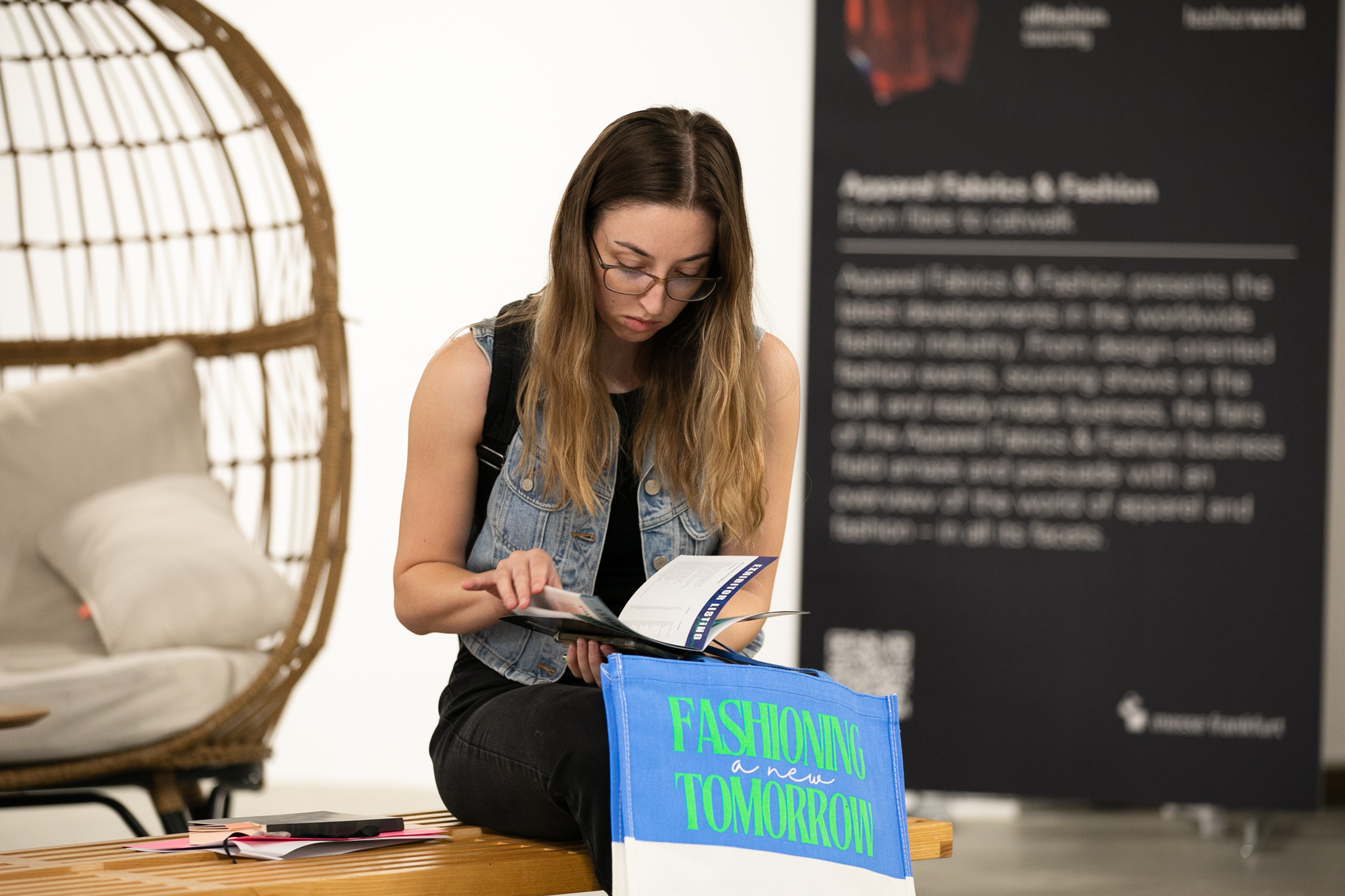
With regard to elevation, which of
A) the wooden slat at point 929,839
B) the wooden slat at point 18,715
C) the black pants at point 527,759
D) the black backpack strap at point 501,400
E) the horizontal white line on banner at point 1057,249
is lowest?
the wooden slat at point 929,839

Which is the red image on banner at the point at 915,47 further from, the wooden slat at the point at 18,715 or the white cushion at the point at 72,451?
the wooden slat at the point at 18,715

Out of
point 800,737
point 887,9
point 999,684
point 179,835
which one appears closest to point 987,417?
point 999,684

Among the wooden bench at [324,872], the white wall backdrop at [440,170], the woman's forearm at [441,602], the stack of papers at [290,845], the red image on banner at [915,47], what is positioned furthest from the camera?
the white wall backdrop at [440,170]

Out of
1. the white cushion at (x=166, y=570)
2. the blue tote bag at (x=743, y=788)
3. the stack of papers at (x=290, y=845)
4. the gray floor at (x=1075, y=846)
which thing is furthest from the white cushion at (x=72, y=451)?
the blue tote bag at (x=743, y=788)

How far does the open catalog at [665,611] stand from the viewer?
1.08 metres

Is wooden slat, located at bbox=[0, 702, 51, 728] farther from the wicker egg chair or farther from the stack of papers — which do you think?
the wicker egg chair

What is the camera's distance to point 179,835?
124 centimetres

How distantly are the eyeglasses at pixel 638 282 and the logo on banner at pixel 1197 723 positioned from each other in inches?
71.0

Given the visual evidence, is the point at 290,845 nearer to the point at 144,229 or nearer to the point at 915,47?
the point at 915,47

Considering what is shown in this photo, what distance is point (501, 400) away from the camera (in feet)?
4.50

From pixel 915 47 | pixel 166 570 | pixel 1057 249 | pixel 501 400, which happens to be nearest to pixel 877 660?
pixel 1057 249

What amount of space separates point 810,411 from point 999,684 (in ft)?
2.35

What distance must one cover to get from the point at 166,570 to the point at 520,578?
4.27ft

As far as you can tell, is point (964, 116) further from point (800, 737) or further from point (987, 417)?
point (800, 737)
